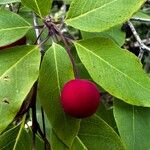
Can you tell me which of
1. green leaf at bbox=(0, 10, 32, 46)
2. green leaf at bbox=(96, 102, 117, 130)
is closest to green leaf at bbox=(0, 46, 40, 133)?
green leaf at bbox=(0, 10, 32, 46)

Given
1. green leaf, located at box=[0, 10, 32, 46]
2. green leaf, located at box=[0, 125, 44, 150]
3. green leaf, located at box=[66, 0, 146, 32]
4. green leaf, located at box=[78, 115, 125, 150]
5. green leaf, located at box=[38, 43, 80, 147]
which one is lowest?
green leaf, located at box=[0, 125, 44, 150]

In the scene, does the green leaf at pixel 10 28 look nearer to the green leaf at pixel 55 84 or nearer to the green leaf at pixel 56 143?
the green leaf at pixel 55 84

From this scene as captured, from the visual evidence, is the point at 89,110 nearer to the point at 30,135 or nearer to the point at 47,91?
the point at 47,91

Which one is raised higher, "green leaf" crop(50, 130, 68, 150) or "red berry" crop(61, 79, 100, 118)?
"red berry" crop(61, 79, 100, 118)

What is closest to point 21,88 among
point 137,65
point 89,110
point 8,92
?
point 8,92

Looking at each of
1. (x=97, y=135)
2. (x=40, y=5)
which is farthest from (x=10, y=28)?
(x=97, y=135)

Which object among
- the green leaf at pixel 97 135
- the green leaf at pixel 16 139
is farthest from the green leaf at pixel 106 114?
the green leaf at pixel 16 139

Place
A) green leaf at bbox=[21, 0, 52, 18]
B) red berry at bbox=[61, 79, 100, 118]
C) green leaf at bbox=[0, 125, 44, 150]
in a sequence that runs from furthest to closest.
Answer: green leaf at bbox=[0, 125, 44, 150] → green leaf at bbox=[21, 0, 52, 18] → red berry at bbox=[61, 79, 100, 118]

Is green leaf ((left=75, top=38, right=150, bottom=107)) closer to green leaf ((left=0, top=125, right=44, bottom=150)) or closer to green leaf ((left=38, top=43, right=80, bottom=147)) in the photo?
green leaf ((left=38, top=43, right=80, bottom=147))
